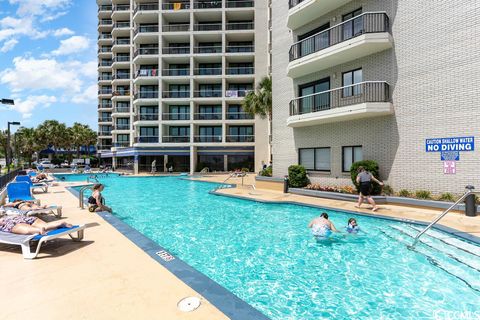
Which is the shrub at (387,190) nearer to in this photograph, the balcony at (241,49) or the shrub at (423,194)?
the shrub at (423,194)

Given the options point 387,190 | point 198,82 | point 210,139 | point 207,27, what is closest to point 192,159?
point 210,139

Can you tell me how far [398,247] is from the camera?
8094 mm

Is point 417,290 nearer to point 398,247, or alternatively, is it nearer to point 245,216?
point 398,247

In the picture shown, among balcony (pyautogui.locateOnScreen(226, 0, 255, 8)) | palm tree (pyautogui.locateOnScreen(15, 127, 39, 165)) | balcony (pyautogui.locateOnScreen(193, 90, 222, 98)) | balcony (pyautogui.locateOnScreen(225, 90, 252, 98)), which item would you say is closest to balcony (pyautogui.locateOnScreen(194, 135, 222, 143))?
balcony (pyautogui.locateOnScreen(193, 90, 222, 98))

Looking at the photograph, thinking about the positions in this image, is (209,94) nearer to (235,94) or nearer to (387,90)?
(235,94)

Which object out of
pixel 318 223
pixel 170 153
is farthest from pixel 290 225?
pixel 170 153

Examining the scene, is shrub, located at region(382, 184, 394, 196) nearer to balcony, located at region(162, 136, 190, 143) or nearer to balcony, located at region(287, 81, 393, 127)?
Answer: balcony, located at region(287, 81, 393, 127)

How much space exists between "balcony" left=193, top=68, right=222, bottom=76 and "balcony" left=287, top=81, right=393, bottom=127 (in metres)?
24.2

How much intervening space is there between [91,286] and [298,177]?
15.4 m

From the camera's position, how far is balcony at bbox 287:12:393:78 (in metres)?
14.7

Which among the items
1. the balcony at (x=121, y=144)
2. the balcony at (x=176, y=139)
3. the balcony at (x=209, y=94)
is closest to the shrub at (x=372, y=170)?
the balcony at (x=209, y=94)

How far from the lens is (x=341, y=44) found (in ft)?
51.5

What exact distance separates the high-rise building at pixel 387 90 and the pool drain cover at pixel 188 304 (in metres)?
13.2

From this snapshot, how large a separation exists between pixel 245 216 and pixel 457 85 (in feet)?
36.9
